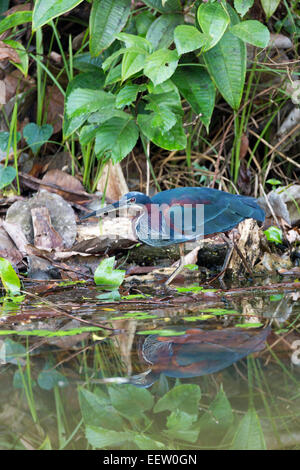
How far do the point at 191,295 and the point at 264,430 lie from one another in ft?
5.18

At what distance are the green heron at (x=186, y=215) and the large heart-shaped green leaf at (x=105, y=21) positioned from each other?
102cm

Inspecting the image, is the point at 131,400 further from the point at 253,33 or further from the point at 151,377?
the point at 253,33

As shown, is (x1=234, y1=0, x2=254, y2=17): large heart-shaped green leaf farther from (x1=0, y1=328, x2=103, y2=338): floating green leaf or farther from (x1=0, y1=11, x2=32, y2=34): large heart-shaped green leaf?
(x1=0, y1=328, x2=103, y2=338): floating green leaf

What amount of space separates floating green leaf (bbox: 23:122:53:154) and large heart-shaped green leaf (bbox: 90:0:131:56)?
1115 millimetres

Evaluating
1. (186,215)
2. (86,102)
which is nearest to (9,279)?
(186,215)

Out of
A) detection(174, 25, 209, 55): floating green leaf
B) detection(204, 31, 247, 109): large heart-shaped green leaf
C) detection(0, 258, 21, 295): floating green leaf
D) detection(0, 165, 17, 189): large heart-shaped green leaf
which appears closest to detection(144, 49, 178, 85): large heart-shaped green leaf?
detection(174, 25, 209, 55): floating green leaf

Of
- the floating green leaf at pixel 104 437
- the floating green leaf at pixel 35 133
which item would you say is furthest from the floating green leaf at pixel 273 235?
the floating green leaf at pixel 104 437

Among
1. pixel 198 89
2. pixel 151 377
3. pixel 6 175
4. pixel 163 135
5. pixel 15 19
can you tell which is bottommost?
pixel 6 175

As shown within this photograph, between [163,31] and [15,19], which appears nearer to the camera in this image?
[163,31]

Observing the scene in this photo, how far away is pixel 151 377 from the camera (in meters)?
1.46

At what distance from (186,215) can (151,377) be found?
201 centimetres

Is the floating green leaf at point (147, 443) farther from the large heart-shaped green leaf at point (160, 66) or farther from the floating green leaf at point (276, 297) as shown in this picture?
the large heart-shaped green leaf at point (160, 66)

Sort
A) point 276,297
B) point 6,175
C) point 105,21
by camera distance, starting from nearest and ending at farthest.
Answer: point 276,297 < point 105,21 < point 6,175

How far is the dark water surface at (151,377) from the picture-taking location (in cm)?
111
